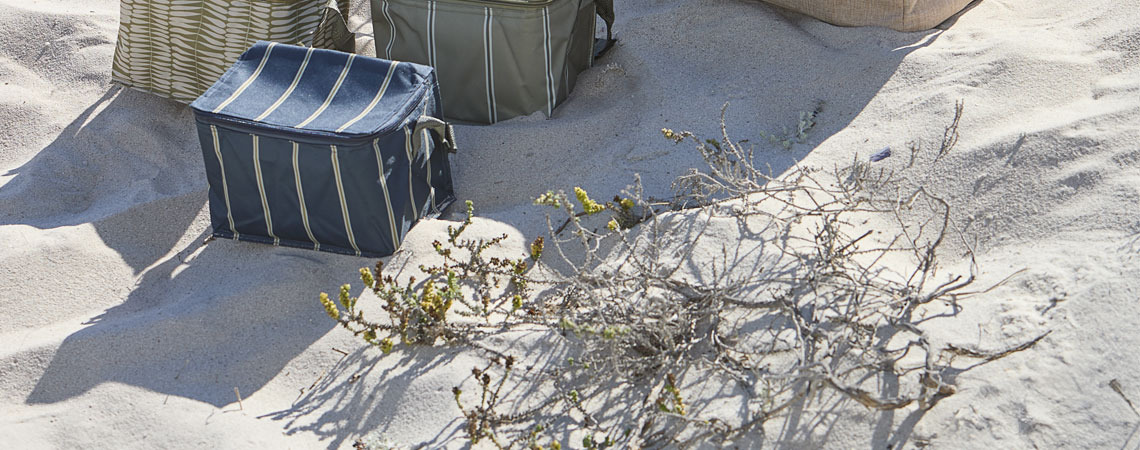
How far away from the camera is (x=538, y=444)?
234cm

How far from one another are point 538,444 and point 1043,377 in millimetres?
1144

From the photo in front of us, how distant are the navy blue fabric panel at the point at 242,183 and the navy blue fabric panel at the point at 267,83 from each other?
0.08 m

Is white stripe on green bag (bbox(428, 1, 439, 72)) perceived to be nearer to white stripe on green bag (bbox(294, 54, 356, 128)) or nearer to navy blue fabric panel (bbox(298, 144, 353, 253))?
white stripe on green bag (bbox(294, 54, 356, 128))

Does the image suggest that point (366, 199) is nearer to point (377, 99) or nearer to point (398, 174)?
point (398, 174)

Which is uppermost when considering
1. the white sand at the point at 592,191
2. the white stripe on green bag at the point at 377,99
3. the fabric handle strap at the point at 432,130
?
the white stripe on green bag at the point at 377,99

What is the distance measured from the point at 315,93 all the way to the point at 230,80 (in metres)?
0.27

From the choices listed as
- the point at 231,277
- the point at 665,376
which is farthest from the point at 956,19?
the point at 231,277

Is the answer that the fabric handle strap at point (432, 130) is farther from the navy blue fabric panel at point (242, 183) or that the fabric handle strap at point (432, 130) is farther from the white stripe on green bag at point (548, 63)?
the white stripe on green bag at point (548, 63)

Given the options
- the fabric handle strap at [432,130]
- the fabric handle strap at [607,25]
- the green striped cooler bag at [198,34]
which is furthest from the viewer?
the fabric handle strap at [607,25]

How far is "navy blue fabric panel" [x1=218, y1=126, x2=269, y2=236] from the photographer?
9.38 ft

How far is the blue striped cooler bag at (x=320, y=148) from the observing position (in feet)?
9.24

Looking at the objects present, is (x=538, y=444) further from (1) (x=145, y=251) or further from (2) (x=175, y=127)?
(2) (x=175, y=127)

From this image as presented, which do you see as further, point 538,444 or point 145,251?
point 145,251

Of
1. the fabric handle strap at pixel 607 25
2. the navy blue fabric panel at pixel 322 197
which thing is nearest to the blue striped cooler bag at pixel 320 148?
the navy blue fabric panel at pixel 322 197
